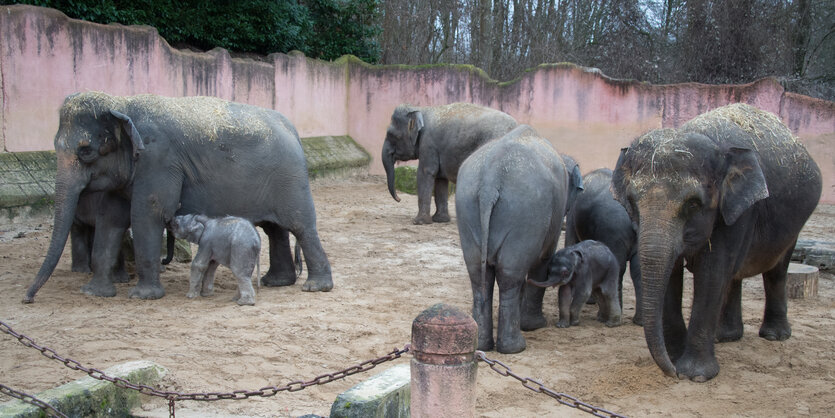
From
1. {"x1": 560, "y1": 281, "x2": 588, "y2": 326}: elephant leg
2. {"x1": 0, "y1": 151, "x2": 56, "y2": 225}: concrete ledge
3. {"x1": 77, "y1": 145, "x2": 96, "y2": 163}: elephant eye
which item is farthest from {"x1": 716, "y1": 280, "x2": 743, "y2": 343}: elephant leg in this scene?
{"x1": 0, "y1": 151, "x2": 56, "y2": 225}: concrete ledge

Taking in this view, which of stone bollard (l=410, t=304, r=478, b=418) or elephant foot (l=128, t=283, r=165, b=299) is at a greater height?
stone bollard (l=410, t=304, r=478, b=418)

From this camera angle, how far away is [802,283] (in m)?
7.59

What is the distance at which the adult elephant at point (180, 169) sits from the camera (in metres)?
6.69

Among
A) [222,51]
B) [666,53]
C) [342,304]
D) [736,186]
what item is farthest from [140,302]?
[666,53]

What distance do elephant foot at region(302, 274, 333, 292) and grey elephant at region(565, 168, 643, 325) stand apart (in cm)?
240

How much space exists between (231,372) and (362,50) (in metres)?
16.6

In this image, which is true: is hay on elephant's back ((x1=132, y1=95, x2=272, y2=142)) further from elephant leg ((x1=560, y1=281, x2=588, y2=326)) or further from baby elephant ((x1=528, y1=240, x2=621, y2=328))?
elephant leg ((x1=560, y1=281, x2=588, y2=326))

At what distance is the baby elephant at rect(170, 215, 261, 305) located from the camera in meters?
6.61

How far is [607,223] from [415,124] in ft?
19.1

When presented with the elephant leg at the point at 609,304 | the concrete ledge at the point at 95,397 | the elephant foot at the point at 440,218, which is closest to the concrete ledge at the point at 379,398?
the concrete ledge at the point at 95,397

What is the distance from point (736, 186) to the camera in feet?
16.1

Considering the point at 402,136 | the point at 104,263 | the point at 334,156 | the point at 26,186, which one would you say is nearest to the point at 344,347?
the point at 104,263

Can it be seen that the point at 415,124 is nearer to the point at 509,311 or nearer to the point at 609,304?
the point at 609,304

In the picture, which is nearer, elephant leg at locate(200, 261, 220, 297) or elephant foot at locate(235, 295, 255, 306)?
elephant foot at locate(235, 295, 255, 306)
